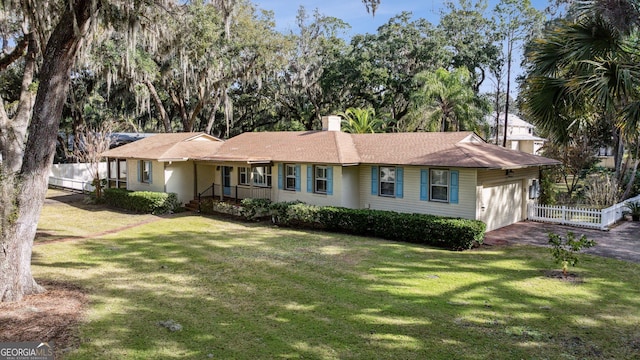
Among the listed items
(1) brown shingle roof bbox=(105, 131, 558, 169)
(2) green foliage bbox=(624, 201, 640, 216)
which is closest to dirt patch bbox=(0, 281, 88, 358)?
(1) brown shingle roof bbox=(105, 131, 558, 169)

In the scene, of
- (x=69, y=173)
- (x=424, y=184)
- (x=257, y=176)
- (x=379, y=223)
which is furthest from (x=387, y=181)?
(x=69, y=173)

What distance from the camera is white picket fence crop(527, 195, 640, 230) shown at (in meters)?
16.0

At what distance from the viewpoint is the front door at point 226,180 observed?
2191cm

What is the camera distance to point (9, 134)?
462 inches

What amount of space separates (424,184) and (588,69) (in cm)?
687

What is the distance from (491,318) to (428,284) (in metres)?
2.09

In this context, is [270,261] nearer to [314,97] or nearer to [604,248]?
[604,248]

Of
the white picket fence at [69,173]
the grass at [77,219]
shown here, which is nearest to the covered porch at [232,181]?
Result: the grass at [77,219]

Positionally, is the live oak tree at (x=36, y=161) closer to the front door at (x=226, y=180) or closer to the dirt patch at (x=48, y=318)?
the dirt patch at (x=48, y=318)

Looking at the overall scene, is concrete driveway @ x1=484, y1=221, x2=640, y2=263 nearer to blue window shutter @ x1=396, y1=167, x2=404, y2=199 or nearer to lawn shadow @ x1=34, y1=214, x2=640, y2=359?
lawn shadow @ x1=34, y1=214, x2=640, y2=359

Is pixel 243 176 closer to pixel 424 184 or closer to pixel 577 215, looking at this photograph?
pixel 424 184

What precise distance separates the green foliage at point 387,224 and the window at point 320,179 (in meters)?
1.10

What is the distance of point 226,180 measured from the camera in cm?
2212

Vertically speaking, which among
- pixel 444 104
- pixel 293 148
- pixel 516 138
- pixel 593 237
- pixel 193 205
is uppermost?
pixel 444 104
